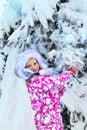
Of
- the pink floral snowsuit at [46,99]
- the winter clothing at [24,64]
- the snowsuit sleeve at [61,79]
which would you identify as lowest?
the pink floral snowsuit at [46,99]

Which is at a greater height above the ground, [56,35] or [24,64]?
[56,35]

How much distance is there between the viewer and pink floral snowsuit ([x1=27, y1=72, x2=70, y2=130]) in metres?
1.26

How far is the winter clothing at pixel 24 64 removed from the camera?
4.11 feet

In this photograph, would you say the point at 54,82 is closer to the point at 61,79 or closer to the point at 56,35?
the point at 61,79

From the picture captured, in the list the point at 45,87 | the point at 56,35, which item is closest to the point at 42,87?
the point at 45,87

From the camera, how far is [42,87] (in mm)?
1271

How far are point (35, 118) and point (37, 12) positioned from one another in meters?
0.32

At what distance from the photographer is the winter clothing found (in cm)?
125

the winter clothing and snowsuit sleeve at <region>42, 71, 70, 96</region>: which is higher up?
the winter clothing

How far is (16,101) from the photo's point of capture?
134 centimetres

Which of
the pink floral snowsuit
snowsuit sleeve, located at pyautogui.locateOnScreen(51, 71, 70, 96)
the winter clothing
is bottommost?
the pink floral snowsuit

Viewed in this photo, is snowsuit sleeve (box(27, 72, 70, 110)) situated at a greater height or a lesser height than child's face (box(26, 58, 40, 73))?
lesser

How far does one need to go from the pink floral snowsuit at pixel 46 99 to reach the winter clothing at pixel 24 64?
0.07 ft

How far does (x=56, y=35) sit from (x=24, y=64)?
5.5 inches
